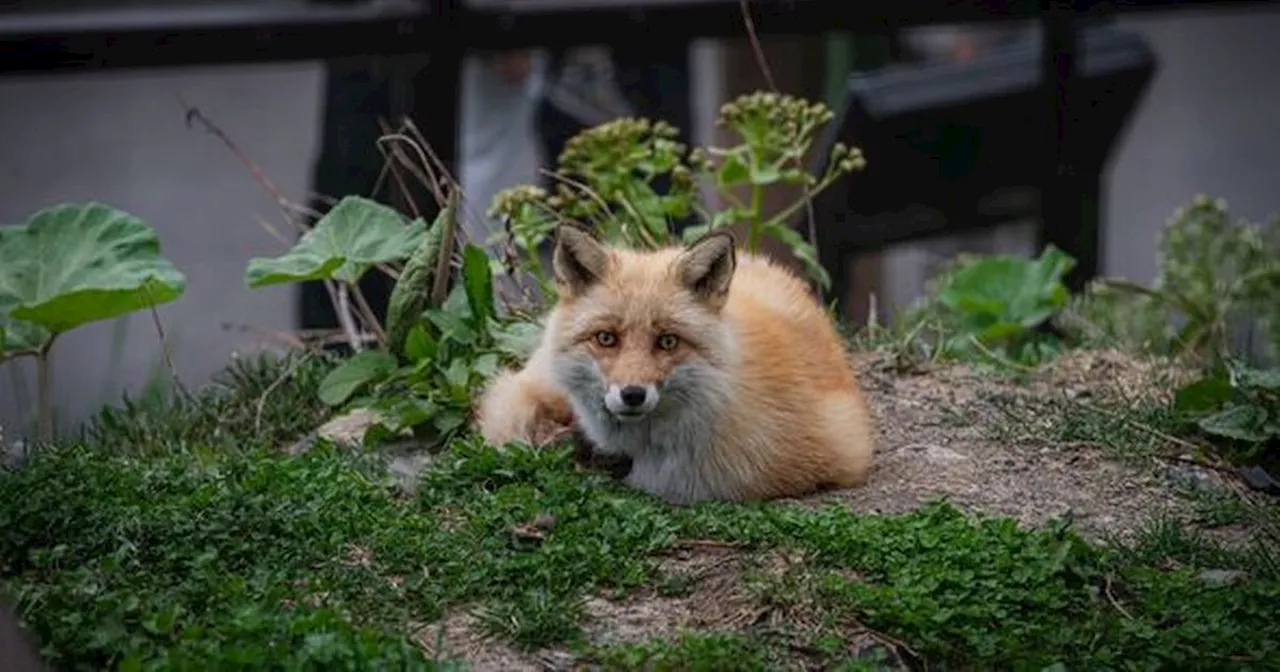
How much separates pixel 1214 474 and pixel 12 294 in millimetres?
3608

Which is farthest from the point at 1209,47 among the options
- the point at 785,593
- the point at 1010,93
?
the point at 785,593

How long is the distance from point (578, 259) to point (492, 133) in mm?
6634

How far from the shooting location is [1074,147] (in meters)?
10.3

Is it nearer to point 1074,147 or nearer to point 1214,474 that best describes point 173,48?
point 1074,147

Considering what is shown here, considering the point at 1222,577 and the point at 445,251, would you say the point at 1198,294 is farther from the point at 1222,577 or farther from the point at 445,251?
the point at 1222,577

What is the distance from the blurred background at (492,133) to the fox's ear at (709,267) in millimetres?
2568

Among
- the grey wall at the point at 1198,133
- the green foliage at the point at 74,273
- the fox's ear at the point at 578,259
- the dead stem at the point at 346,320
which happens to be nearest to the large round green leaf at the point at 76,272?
the green foliage at the point at 74,273

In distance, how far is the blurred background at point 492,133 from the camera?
10539 millimetres

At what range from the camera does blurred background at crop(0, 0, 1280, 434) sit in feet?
34.6

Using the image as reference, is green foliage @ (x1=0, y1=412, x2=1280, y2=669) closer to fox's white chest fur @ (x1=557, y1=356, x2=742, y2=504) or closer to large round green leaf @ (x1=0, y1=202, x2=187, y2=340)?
fox's white chest fur @ (x1=557, y1=356, x2=742, y2=504)

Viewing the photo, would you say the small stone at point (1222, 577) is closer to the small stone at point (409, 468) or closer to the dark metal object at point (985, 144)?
the small stone at point (409, 468)

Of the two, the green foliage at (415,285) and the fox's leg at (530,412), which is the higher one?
the green foliage at (415,285)

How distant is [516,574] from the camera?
5254mm

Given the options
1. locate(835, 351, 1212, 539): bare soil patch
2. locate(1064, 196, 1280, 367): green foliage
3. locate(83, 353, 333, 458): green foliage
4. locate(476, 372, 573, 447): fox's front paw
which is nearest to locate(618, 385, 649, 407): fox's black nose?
locate(476, 372, 573, 447): fox's front paw
